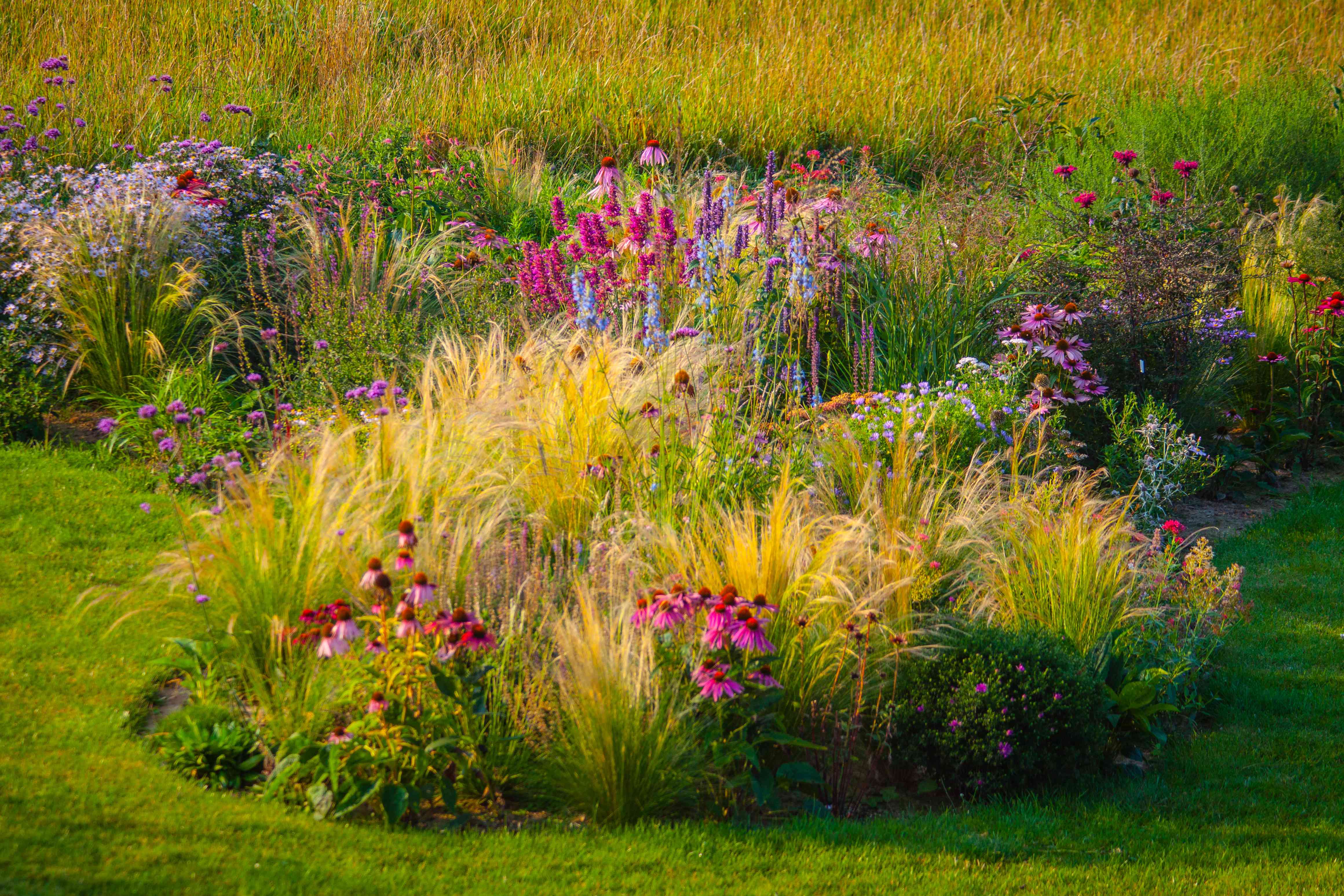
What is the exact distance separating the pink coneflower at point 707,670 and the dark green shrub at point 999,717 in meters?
0.77

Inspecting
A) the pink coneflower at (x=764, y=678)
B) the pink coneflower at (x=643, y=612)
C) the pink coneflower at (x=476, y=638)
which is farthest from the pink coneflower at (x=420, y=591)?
the pink coneflower at (x=764, y=678)

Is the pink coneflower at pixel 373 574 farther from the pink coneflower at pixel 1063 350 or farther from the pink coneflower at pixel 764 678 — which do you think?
the pink coneflower at pixel 1063 350

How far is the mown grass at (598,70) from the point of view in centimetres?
991

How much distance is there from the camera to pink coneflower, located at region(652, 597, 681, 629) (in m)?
3.28

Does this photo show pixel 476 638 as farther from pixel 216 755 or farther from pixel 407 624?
pixel 216 755

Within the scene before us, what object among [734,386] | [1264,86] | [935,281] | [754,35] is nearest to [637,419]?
[734,386]

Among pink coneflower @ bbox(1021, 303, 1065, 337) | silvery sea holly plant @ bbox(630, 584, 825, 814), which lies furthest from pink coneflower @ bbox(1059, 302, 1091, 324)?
silvery sea holly plant @ bbox(630, 584, 825, 814)

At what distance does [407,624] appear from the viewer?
3029 mm

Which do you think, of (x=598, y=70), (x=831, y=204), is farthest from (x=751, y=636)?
(x=598, y=70)

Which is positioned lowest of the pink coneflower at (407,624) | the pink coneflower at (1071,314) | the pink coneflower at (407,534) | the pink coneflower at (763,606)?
the pink coneflower at (763,606)

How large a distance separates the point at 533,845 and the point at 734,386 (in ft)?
9.11

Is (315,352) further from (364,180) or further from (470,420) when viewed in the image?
(364,180)

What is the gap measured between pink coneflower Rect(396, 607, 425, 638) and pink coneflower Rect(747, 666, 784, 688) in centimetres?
102

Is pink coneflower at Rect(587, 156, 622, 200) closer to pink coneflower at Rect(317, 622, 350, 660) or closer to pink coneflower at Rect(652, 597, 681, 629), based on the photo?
pink coneflower at Rect(652, 597, 681, 629)
